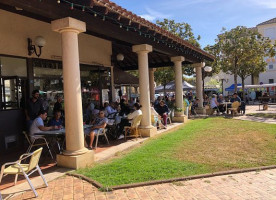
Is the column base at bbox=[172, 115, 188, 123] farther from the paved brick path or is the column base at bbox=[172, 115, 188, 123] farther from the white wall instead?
the paved brick path

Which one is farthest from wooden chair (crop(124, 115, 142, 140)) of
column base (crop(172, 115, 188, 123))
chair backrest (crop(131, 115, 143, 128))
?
column base (crop(172, 115, 188, 123))

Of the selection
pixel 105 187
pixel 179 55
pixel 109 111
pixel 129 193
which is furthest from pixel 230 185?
pixel 179 55

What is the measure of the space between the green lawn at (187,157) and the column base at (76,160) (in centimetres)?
20

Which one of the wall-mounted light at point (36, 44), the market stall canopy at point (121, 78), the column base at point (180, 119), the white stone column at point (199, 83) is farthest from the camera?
the white stone column at point (199, 83)

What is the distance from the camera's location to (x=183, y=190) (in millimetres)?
3955

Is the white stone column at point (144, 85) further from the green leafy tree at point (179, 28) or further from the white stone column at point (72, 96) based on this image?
the green leafy tree at point (179, 28)

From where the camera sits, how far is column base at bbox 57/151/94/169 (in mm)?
4992

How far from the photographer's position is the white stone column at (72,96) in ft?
16.5

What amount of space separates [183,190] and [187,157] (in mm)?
1768

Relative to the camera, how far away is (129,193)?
12.7 ft

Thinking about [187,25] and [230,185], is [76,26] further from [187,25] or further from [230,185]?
[187,25]

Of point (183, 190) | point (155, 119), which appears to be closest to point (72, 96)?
point (183, 190)

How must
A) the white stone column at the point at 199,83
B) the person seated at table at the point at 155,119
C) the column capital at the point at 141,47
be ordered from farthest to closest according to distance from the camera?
1. the white stone column at the point at 199,83
2. the person seated at table at the point at 155,119
3. the column capital at the point at 141,47

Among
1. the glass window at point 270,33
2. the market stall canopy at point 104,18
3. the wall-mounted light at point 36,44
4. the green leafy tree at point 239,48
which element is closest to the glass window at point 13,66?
the wall-mounted light at point 36,44
